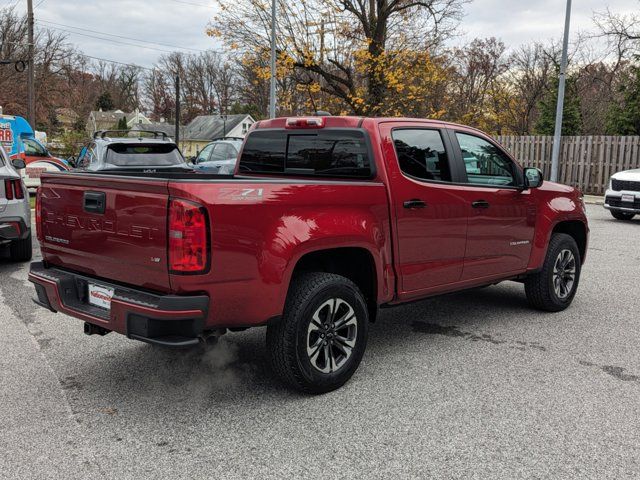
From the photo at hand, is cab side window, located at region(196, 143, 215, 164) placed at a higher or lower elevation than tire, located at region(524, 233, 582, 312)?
higher

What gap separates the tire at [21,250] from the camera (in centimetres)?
812

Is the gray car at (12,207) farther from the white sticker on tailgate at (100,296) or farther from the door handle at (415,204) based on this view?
the door handle at (415,204)

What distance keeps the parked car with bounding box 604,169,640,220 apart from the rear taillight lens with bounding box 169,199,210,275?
13.0 meters

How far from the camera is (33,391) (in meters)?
3.89

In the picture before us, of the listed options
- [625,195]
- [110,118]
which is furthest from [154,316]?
[110,118]

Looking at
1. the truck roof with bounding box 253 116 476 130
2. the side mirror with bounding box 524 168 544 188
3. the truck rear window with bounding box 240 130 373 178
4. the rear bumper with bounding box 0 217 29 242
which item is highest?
the truck roof with bounding box 253 116 476 130

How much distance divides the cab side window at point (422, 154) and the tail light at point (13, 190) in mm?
5330

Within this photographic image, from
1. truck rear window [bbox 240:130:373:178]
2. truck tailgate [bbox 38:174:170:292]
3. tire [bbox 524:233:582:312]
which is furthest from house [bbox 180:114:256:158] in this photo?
truck tailgate [bbox 38:174:170:292]

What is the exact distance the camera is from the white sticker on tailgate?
140 inches

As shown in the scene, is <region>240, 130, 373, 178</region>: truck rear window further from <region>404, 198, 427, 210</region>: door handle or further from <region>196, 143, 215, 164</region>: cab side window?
<region>196, 143, 215, 164</region>: cab side window

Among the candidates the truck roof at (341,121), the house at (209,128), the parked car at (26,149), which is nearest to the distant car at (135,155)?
the parked car at (26,149)

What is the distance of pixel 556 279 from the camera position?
5.97m

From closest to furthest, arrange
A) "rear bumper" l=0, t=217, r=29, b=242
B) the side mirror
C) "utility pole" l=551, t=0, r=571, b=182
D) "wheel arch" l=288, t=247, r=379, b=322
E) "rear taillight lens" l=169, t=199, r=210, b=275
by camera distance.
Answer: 1. "rear taillight lens" l=169, t=199, r=210, b=275
2. "wheel arch" l=288, t=247, r=379, b=322
3. the side mirror
4. "rear bumper" l=0, t=217, r=29, b=242
5. "utility pole" l=551, t=0, r=571, b=182

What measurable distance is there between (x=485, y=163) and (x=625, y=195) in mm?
10157
